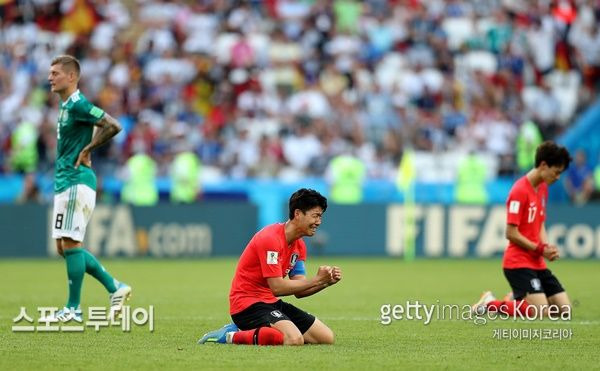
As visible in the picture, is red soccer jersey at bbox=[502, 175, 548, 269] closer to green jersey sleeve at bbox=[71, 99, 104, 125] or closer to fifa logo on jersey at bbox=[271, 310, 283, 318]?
fifa logo on jersey at bbox=[271, 310, 283, 318]

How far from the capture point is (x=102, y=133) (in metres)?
11.8

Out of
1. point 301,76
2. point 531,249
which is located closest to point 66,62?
point 531,249

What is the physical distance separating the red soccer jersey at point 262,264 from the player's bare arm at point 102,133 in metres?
2.50

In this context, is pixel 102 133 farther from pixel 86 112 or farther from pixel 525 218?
pixel 525 218

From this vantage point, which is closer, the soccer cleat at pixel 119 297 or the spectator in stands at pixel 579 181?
the soccer cleat at pixel 119 297

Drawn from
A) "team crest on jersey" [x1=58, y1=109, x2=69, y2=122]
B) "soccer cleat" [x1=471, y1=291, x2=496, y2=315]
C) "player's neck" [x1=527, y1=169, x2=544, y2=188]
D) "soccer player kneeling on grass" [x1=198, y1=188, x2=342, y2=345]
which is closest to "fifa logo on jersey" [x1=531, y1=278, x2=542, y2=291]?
"soccer cleat" [x1=471, y1=291, x2=496, y2=315]

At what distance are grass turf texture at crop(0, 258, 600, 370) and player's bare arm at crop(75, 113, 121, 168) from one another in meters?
1.73

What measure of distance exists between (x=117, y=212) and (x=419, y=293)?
9.22 metres

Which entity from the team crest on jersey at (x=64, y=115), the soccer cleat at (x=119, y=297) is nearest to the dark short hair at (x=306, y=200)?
the soccer cleat at (x=119, y=297)

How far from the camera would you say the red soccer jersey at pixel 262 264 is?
9695 mm

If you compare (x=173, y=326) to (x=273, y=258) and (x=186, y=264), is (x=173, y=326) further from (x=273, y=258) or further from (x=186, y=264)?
(x=186, y=264)

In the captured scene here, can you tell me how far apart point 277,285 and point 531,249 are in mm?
4033

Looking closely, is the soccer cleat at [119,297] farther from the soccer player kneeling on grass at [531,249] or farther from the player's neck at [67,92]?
the soccer player kneeling on grass at [531,249]

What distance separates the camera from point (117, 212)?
23.7 meters
